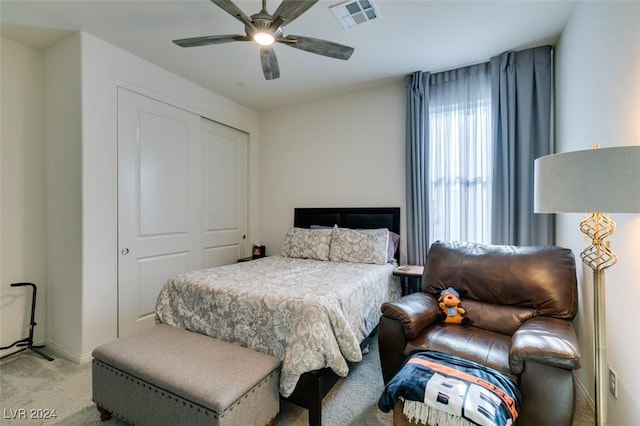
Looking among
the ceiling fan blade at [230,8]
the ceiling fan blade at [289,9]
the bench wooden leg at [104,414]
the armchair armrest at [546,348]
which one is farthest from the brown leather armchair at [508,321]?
the ceiling fan blade at [230,8]

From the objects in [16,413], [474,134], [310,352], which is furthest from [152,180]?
[474,134]

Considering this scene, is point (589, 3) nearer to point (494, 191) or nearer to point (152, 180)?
point (494, 191)

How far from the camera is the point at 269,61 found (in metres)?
2.30

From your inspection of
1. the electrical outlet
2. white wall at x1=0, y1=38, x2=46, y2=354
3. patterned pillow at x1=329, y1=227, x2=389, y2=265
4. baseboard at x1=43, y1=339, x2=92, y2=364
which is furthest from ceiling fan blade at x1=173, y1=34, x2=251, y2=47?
the electrical outlet

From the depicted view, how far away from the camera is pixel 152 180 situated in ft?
10.3

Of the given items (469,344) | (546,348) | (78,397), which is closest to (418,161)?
(469,344)

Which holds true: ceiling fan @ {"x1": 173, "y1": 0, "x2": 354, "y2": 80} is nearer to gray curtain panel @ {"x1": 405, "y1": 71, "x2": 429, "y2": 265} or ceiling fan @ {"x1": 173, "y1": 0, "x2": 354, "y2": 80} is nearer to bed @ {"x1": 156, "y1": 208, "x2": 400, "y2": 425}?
gray curtain panel @ {"x1": 405, "y1": 71, "x2": 429, "y2": 265}

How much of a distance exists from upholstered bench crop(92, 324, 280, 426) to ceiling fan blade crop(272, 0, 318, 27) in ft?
6.77

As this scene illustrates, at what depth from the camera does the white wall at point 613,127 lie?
143 cm

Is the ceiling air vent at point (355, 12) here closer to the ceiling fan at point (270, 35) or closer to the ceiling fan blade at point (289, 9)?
the ceiling fan at point (270, 35)

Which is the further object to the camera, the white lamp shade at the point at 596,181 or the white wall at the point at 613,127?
the white wall at the point at 613,127

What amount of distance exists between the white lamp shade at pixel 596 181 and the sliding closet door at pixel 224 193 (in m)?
3.57

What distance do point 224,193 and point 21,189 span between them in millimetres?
1988

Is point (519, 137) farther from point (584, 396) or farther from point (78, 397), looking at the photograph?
point (78, 397)
